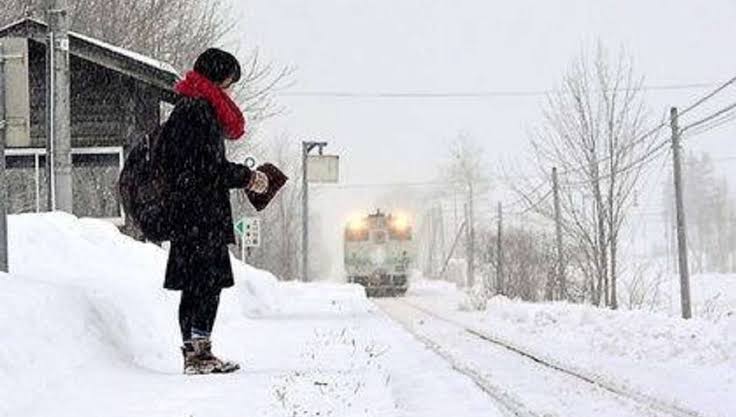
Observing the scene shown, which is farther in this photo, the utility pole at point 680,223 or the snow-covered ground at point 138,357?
the utility pole at point 680,223

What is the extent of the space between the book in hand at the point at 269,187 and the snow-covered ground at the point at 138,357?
1.03m

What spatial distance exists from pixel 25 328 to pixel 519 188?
25.7 meters

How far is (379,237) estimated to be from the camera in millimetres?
36812

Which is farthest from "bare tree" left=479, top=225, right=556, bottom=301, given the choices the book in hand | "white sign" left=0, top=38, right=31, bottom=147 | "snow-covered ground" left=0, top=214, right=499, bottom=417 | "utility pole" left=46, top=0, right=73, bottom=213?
the book in hand

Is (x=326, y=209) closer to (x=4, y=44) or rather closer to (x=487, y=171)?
(x=487, y=171)

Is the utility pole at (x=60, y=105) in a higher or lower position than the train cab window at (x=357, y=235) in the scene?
higher

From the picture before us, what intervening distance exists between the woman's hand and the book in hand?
0.28ft

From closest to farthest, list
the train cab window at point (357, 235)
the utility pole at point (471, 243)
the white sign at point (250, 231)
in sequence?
the white sign at point (250, 231) < the train cab window at point (357, 235) < the utility pole at point (471, 243)

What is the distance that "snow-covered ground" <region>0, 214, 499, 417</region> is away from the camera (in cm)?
477

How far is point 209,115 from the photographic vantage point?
18.5 feet

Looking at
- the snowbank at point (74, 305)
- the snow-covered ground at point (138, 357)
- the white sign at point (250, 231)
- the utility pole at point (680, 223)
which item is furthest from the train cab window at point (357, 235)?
the snow-covered ground at point (138, 357)

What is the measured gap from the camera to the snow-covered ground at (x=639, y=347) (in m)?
7.44

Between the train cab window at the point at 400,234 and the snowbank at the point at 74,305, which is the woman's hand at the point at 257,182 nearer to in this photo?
the snowbank at the point at 74,305

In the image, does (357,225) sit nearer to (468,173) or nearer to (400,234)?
(400,234)
